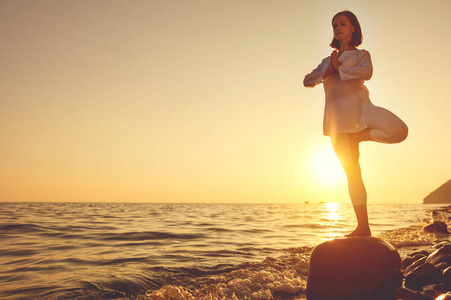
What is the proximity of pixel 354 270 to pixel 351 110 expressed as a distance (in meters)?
2.01

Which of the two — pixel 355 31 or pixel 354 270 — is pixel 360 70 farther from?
pixel 354 270

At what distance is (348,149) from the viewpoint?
14.8ft

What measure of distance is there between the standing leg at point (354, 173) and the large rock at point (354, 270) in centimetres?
Result: 30

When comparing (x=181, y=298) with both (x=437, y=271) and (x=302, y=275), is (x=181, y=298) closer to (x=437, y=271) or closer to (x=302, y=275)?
(x=302, y=275)

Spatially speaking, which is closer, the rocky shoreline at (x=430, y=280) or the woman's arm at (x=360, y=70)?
the rocky shoreline at (x=430, y=280)

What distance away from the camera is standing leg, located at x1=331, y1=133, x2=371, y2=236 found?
4.48 metres

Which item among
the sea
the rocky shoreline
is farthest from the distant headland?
the rocky shoreline

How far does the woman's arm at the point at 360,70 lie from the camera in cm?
432

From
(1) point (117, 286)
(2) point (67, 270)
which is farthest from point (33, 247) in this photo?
(1) point (117, 286)

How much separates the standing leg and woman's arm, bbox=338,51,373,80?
757mm

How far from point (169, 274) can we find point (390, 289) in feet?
13.7

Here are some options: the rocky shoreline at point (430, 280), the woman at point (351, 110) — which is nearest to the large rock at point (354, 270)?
the rocky shoreline at point (430, 280)

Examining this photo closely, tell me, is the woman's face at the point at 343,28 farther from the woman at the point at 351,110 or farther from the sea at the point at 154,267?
the sea at the point at 154,267

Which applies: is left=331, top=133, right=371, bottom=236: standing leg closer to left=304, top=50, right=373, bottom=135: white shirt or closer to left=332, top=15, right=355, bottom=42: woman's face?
left=304, top=50, right=373, bottom=135: white shirt
